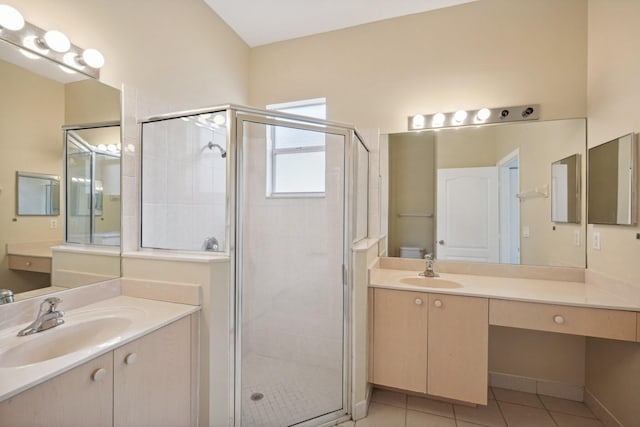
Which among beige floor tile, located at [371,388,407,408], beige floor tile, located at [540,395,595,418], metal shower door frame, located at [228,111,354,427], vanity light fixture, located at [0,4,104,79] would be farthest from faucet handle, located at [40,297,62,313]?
beige floor tile, located at [540,395,595,418]

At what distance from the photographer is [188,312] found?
1.41 meters

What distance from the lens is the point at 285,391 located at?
1812mm

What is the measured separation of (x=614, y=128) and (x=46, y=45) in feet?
9.91

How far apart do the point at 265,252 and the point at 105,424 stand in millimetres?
1037

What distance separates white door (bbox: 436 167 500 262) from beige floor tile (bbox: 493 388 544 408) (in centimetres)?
96

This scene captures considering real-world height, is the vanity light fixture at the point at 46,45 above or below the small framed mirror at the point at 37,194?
above

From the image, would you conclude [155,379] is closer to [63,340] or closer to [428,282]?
[63,340]

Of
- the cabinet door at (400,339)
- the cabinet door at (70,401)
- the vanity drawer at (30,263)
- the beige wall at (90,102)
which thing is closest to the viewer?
the cabinet door at (70,401)

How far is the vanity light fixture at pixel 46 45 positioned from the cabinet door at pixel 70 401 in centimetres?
135

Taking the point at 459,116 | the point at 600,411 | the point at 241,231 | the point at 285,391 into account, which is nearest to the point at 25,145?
the point at 241,231

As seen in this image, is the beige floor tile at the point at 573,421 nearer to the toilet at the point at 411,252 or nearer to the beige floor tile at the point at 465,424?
the beige floor tile at the point at 465,424

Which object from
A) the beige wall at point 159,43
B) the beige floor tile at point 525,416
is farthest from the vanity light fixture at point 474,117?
the beige floor tile at point 525,416

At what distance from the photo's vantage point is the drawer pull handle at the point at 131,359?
3.68 ft

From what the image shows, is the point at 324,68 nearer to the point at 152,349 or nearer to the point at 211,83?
the point at 211,83
